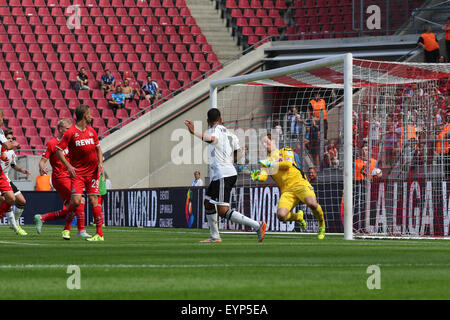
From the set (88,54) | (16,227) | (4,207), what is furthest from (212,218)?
(88,54)

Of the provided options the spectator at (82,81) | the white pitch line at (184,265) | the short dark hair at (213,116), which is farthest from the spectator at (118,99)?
the white pitch line at (184,265)

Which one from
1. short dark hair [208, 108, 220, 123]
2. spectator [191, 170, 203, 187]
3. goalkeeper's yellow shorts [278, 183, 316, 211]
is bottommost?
goalkeeper's yellow shorts [278, 183, 316, 211]

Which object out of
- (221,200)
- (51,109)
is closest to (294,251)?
(221,200)

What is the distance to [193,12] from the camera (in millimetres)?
34188

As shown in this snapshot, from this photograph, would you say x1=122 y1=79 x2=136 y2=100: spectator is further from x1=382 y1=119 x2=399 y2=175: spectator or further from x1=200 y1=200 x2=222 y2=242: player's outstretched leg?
x1=200 y1=200 x2=222 y2=242: player's outstretched leg

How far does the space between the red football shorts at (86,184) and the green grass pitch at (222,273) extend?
2027mm

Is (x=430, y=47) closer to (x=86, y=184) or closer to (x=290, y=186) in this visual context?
(x=290, y=186)

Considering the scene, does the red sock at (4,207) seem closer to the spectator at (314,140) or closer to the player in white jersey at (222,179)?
the player in white jersey at (222,179)

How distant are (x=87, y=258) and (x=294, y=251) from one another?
8.82 feet

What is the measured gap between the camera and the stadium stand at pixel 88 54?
98.8 feet

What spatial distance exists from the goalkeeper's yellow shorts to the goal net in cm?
62

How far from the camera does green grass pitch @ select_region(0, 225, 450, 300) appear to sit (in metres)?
5.81

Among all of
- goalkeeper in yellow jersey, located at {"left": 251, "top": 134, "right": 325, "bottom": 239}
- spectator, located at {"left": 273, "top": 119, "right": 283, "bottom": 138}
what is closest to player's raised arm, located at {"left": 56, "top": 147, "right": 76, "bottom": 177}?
goalkeeper in yellow jersey, located at {"left": 251, "top": 134, "right": 325, "bottom": 239}
